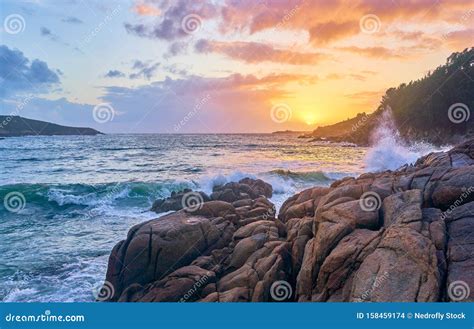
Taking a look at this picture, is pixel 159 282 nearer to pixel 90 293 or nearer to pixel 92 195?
pixel 90 293

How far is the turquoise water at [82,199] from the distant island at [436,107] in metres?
12.3

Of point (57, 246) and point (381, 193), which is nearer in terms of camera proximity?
point (381, 193)

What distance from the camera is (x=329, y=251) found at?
957 centimetres

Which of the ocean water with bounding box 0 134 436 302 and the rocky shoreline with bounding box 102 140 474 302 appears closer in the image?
the rocky shoreline with bounding box 102 140 474 302

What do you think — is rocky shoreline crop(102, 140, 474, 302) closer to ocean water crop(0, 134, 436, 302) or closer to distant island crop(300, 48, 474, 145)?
ocean water crop(0, 134, 436, 302)

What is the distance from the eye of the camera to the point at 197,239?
12227 millimetres

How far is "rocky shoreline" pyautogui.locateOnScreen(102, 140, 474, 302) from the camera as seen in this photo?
8227 millimetres

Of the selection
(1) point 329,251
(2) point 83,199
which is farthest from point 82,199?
(1) point 329,251

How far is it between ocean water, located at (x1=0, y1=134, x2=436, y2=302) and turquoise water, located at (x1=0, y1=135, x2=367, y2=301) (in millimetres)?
36

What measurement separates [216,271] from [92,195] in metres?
18.6

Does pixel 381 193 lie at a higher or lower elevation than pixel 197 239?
higher

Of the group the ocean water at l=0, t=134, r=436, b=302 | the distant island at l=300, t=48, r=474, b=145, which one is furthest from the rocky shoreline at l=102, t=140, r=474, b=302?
the distant island at l=300, t=48, r=474, b=145

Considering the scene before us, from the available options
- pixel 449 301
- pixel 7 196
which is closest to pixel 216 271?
pixel 449 301

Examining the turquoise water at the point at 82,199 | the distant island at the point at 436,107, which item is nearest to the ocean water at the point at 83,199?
the turquoise water at the point at 82,199
